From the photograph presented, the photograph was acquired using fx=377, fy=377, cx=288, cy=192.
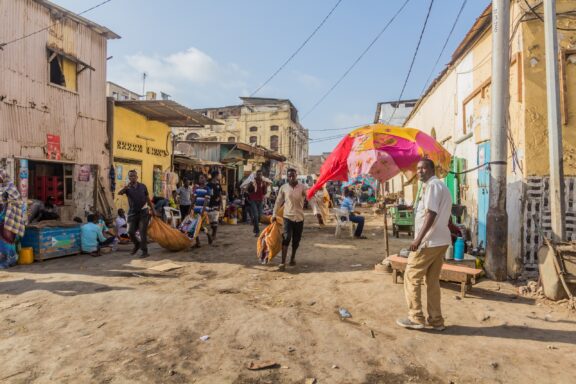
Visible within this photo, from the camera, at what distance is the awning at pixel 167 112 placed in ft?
40.6

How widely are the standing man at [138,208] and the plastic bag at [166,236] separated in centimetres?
15

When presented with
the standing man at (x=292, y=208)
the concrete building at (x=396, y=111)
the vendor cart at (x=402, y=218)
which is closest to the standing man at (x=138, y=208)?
the standing man at (x=292, y=208)

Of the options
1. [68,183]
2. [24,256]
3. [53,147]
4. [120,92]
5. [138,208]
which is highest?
[120,92]

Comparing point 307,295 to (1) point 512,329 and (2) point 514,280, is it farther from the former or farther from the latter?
(2) point 514,280

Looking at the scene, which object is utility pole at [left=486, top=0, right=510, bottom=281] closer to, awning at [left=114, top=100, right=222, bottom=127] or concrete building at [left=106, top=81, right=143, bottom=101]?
awning at [left=114, top=100, right=222, bottom=127]

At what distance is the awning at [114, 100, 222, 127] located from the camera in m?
12.4

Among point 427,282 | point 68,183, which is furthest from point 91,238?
point 427,282

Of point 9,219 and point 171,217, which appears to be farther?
point 171,217

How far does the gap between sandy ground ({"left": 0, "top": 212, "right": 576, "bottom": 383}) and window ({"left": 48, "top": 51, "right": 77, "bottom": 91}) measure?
6.43 m

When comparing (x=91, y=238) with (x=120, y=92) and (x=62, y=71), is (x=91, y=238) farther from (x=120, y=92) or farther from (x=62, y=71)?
(x=120, y=92)

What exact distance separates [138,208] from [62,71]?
5.97 m

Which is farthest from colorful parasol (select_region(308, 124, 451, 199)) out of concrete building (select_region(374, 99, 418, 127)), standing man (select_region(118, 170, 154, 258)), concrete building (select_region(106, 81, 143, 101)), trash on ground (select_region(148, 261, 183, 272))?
concrete building (select_region(106, 81, 143, 101))

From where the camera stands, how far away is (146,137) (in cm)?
1449

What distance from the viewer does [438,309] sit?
4145mm
